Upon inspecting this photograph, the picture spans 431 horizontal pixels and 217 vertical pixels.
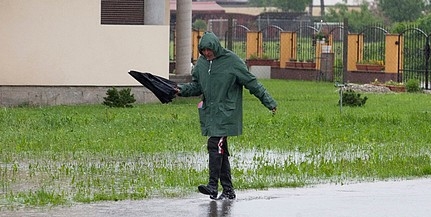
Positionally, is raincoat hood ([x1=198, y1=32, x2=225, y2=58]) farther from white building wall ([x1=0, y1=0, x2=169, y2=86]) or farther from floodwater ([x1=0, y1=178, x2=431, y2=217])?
white building wall ([x1=0, y1=0, x2=169, y2=86])

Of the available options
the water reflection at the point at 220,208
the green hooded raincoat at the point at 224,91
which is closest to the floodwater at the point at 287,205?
the water reflection at the point at 220,208

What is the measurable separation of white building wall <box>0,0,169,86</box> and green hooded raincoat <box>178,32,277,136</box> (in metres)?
14.5

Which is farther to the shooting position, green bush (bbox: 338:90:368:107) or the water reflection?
green bush (bbox: 338:90:368:107)

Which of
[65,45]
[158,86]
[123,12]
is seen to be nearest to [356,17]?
[123,12]

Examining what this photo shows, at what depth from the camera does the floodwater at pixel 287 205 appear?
11.4 meters

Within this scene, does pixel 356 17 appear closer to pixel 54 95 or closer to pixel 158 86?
pixel 54 95

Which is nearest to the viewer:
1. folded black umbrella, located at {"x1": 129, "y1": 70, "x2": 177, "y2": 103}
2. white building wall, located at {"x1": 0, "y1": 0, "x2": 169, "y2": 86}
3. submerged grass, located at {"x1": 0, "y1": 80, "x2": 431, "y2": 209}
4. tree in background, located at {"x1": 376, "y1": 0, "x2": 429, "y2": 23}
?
folded black umbrella, located at {"x1": 129, "y1": 70, "x2": 177, "y2": 103}

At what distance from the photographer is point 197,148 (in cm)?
1678

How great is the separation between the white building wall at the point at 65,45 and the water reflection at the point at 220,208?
1493 cm

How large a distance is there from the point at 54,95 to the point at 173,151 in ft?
34.7

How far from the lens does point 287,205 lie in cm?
1197

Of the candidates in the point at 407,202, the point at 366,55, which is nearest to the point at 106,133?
the point at 407,202

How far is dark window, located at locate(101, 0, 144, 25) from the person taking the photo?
27.6m

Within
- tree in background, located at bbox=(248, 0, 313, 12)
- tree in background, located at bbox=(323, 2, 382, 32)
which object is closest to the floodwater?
tree in background, located at bbox=(323, 2, 382, 32)
